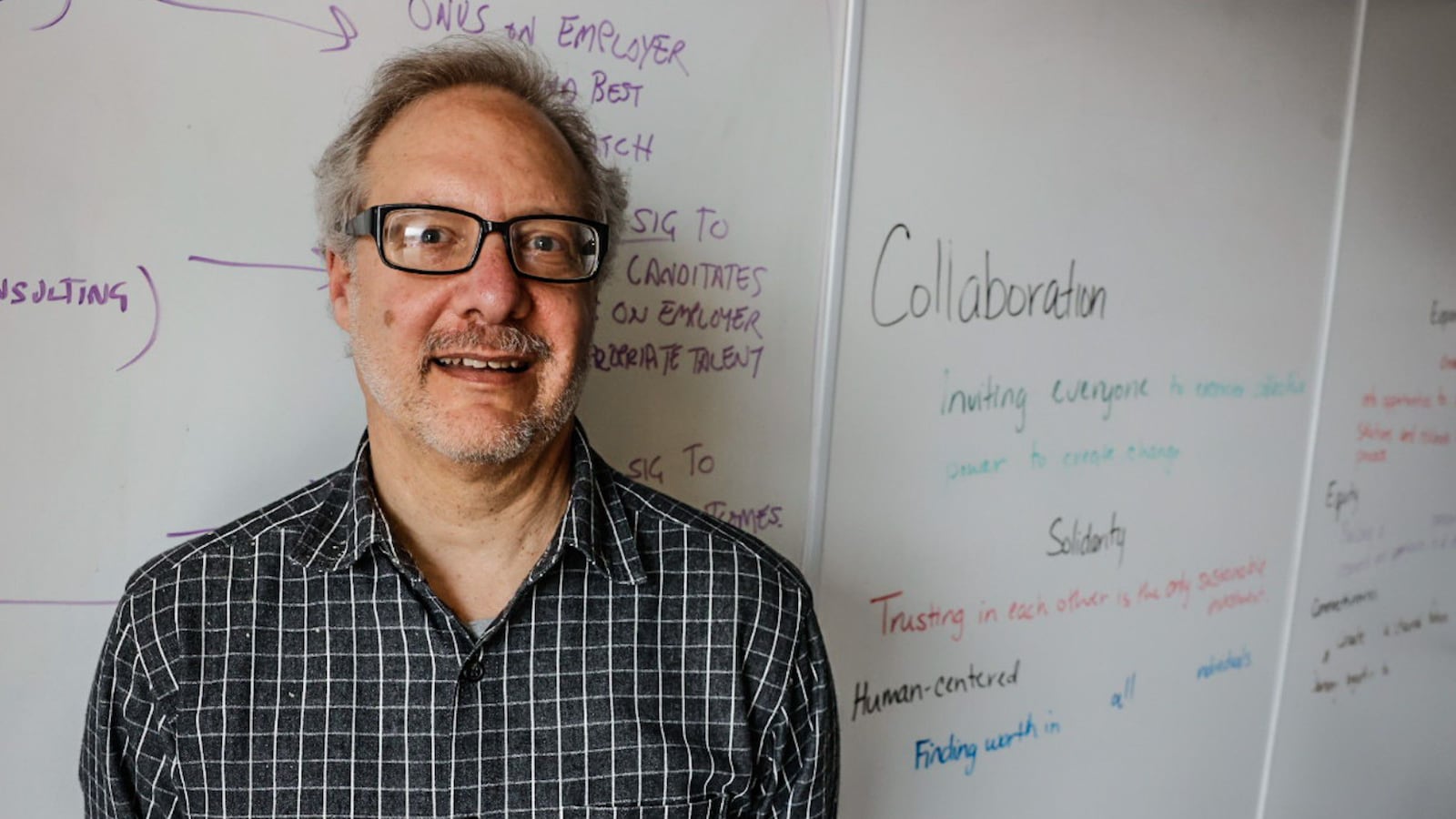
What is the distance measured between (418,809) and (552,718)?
0.50 feet

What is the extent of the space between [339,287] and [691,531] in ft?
1.54

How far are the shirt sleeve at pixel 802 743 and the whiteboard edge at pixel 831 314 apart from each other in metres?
0.43

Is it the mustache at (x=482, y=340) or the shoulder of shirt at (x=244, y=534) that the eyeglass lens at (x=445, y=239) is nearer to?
the mustache at (x=482, y=340)

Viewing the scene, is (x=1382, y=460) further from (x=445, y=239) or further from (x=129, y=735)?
(x=129, y=735)

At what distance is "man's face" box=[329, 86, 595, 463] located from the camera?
40.8 inches

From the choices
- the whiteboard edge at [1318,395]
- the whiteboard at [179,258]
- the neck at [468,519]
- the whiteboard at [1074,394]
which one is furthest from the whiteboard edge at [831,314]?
the whiteboard edge at [1318,395]

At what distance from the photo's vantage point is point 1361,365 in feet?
8.03

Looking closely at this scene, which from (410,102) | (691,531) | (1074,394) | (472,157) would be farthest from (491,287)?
(1074,394)

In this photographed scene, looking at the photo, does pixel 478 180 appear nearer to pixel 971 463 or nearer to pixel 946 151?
pixel 946 151

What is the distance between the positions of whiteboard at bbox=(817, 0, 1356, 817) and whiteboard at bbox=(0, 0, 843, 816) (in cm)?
38

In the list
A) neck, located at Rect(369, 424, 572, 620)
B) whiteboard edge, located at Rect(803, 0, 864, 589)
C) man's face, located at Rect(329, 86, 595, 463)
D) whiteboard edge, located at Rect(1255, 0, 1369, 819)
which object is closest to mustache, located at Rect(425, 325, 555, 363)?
man's face, located at Rect(329, 86, 595, 463)

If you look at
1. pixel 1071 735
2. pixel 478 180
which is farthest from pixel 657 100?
pixel 1071 735

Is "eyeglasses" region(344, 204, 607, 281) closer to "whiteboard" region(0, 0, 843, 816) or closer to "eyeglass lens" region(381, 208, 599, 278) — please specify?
"eyeglass lens" region(381, 208, 599, 278)

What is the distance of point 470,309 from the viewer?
1026 millimetres
